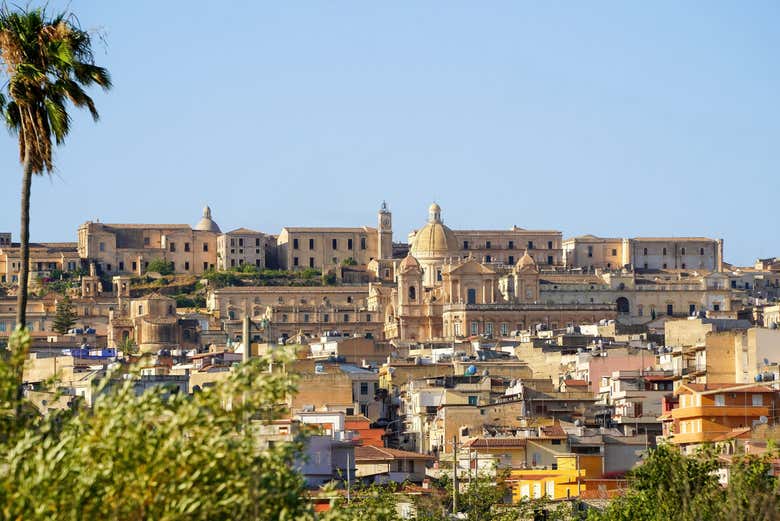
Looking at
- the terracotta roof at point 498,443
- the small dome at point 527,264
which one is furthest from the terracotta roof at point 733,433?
the small dome at point 527,264

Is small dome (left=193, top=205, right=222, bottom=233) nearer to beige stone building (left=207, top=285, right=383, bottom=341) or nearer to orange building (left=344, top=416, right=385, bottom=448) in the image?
beige stone building (left=207, top=285, right=383, bottom=341)

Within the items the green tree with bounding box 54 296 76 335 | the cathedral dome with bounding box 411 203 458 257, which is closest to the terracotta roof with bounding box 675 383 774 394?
the green tree with bounding box 54 296 76 335

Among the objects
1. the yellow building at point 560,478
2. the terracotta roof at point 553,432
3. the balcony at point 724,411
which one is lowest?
the yellow building at point 560,478

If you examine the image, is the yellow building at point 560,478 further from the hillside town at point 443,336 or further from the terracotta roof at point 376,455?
the terracotta roof at point 376,455

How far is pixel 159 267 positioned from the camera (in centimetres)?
15712

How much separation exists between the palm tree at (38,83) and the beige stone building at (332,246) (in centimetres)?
13152

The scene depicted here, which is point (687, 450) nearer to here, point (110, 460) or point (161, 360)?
point (110, 460)

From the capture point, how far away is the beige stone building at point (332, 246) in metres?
161

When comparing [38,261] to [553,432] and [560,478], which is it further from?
[560,478]

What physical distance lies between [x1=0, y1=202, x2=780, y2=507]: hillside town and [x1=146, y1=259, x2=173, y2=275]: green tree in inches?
10.3

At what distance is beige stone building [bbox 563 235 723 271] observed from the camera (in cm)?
Answer: 16250

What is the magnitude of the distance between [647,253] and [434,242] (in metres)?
16.7

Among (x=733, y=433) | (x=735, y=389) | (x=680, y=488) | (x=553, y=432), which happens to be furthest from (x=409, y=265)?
(x=680, y=488)

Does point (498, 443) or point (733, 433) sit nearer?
point (733, 433)
